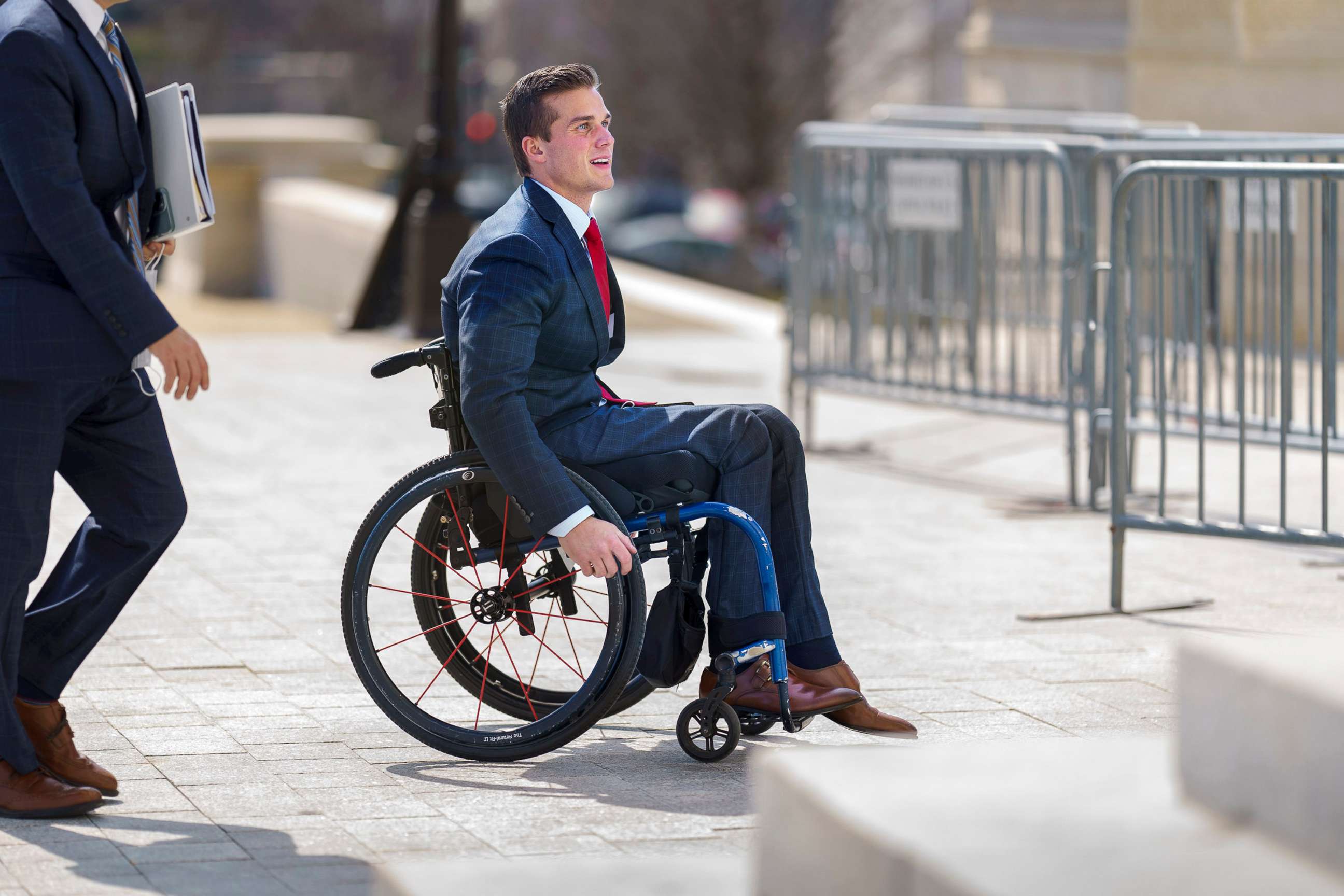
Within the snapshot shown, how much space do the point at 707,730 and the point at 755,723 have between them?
0.15m

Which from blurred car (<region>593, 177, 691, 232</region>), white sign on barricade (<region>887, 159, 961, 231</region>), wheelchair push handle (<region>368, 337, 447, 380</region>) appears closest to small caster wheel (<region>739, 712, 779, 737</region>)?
wheelchair push handle (<region>368, 337, 447, 380</region>)

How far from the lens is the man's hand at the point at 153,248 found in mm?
4316

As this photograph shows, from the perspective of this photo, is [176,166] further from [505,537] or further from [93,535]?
[505,537]

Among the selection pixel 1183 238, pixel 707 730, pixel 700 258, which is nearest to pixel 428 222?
pixel 1183 238

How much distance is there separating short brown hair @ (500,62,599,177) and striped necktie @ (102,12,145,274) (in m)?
0.82

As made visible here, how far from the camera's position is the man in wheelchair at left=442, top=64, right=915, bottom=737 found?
4344 mm

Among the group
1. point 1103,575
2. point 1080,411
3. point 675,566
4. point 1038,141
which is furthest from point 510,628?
point 1080,411

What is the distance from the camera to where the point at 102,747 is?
464cm

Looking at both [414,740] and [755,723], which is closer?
[755,723]

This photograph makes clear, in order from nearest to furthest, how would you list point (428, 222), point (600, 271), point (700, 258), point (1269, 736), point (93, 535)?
point (1269, 736)
point (93, 535)
point (600, 271)
point (428, 222)
point (700, 258)

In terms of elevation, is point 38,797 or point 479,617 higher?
point 479,617

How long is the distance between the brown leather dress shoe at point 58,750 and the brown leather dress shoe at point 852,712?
1.50 m

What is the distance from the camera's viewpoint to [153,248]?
14.3ft

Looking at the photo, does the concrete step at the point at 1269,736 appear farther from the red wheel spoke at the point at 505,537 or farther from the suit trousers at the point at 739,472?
→ the red wheel spoke at the point at 505,537
